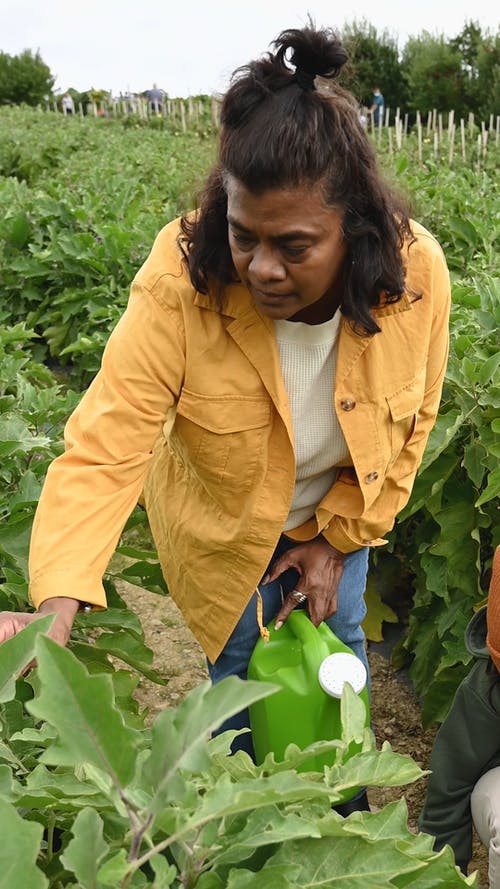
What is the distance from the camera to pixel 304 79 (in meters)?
1.81

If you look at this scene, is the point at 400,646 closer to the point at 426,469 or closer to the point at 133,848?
the point at 426,469

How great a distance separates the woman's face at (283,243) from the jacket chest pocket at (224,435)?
304 mm

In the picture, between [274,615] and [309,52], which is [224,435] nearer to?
[274,615]

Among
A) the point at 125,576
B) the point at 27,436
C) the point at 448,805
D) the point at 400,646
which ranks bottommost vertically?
the point at 400,646

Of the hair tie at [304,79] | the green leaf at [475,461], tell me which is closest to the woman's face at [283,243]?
the hair tie at [304,79]

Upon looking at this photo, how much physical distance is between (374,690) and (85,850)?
3177mm

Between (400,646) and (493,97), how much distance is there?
25090mm

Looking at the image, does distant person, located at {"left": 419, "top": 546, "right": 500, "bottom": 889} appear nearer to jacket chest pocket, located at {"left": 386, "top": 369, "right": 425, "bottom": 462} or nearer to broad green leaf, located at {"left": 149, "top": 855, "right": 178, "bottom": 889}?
jacket chest pocket, located at {"left": 386, "top": 369, "right": 425, "bottom": 462}

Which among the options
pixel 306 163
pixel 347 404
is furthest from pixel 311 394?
pixel 306 163

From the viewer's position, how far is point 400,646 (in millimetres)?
3844

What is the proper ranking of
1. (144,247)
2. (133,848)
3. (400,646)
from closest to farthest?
(133,848)
(400,646)
(144,247)

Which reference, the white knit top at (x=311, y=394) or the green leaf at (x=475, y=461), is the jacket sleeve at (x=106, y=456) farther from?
the green leaf at (x=475, y=461)

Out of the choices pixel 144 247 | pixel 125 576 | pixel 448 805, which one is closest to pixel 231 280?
pixel 125 576

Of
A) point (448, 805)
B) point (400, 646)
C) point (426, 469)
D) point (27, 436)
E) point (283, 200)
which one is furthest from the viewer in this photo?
point (400, 646)
